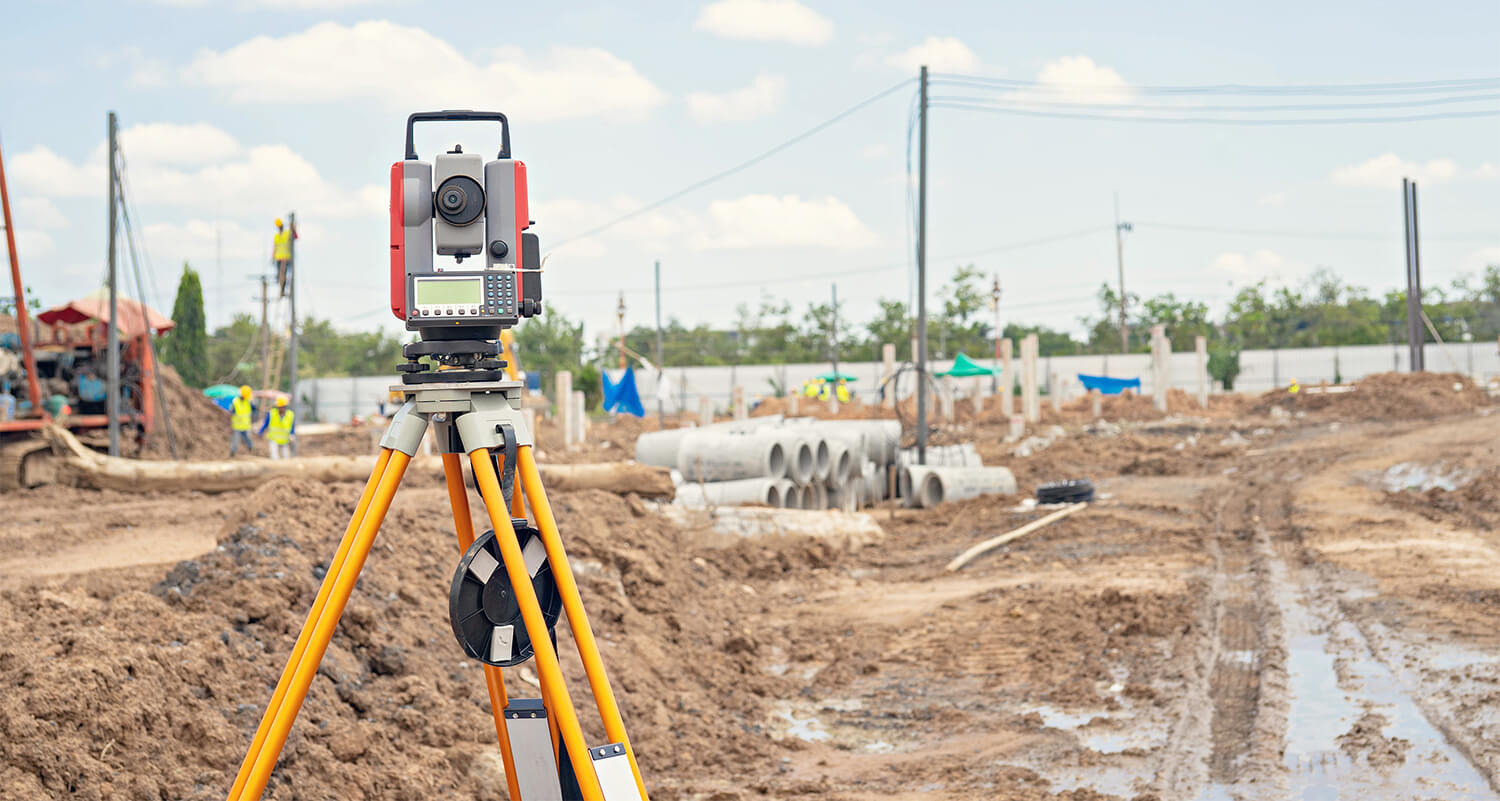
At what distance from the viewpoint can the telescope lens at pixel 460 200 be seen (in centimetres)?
277

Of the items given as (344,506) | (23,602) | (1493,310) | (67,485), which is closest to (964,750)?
(344,506)

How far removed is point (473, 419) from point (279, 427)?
17151 mm

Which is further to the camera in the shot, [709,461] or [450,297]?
[709,461]

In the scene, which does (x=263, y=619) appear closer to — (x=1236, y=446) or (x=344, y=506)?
(x=344, y=506)

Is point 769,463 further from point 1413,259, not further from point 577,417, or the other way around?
point 1413,259

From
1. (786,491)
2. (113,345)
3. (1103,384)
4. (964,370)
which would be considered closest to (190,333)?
(113,345)

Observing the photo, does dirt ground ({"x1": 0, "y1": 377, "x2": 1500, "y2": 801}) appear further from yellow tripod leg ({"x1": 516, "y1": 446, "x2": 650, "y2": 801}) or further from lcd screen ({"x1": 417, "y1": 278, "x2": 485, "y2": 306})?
lcd screen ({"x1": 417, "y1": 278, "x2": 485, "y2": 306})

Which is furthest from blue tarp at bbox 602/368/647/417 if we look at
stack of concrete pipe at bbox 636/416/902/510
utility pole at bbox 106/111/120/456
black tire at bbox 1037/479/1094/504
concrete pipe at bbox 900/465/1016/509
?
black tire at bbox 1037/479/1094/504

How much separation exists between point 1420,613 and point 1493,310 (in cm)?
5276

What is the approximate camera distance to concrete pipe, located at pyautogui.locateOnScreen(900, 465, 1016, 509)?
1647 cm

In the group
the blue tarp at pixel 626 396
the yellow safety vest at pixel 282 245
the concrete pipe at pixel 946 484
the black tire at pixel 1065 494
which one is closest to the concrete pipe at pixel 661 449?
the concrete pipe at pixel 946 484

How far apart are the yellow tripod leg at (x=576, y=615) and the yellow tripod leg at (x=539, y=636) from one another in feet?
0.16

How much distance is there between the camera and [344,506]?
7.11 m

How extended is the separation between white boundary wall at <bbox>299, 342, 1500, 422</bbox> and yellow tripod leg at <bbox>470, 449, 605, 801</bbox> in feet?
127
